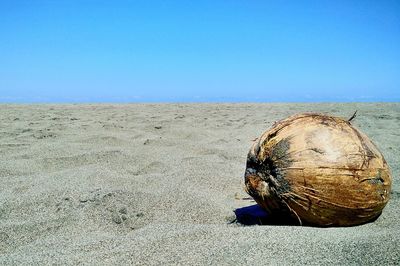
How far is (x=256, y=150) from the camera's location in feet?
7.46

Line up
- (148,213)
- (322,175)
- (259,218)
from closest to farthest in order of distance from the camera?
(322,175) → (259,218) → (148,213)

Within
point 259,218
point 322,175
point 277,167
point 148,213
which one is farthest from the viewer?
point 148,213

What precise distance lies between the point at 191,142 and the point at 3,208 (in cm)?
278

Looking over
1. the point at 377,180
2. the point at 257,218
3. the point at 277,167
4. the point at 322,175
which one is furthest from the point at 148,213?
the point at 377,180

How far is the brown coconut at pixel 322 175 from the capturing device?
198 cm

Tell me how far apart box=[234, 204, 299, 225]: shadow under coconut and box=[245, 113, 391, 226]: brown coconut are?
0.07 meters

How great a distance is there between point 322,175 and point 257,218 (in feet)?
1.95

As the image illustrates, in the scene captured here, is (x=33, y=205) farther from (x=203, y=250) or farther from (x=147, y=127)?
(x=147, y=127)

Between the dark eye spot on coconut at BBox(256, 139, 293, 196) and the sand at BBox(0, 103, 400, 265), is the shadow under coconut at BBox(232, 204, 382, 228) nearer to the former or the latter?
the sand at BBox(0, 103, 400, 265)

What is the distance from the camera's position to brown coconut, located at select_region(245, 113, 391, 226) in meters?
1.98

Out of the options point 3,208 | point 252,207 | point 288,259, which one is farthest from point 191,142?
point 288,259

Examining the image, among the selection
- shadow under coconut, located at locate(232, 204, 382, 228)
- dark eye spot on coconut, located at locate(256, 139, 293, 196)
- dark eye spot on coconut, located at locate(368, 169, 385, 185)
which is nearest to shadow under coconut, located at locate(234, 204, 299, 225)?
shadow under coconut, located at locate(232, 204, 382, 228)

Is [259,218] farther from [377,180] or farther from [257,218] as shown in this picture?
[377,180]

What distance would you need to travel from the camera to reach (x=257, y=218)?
7.80ft
